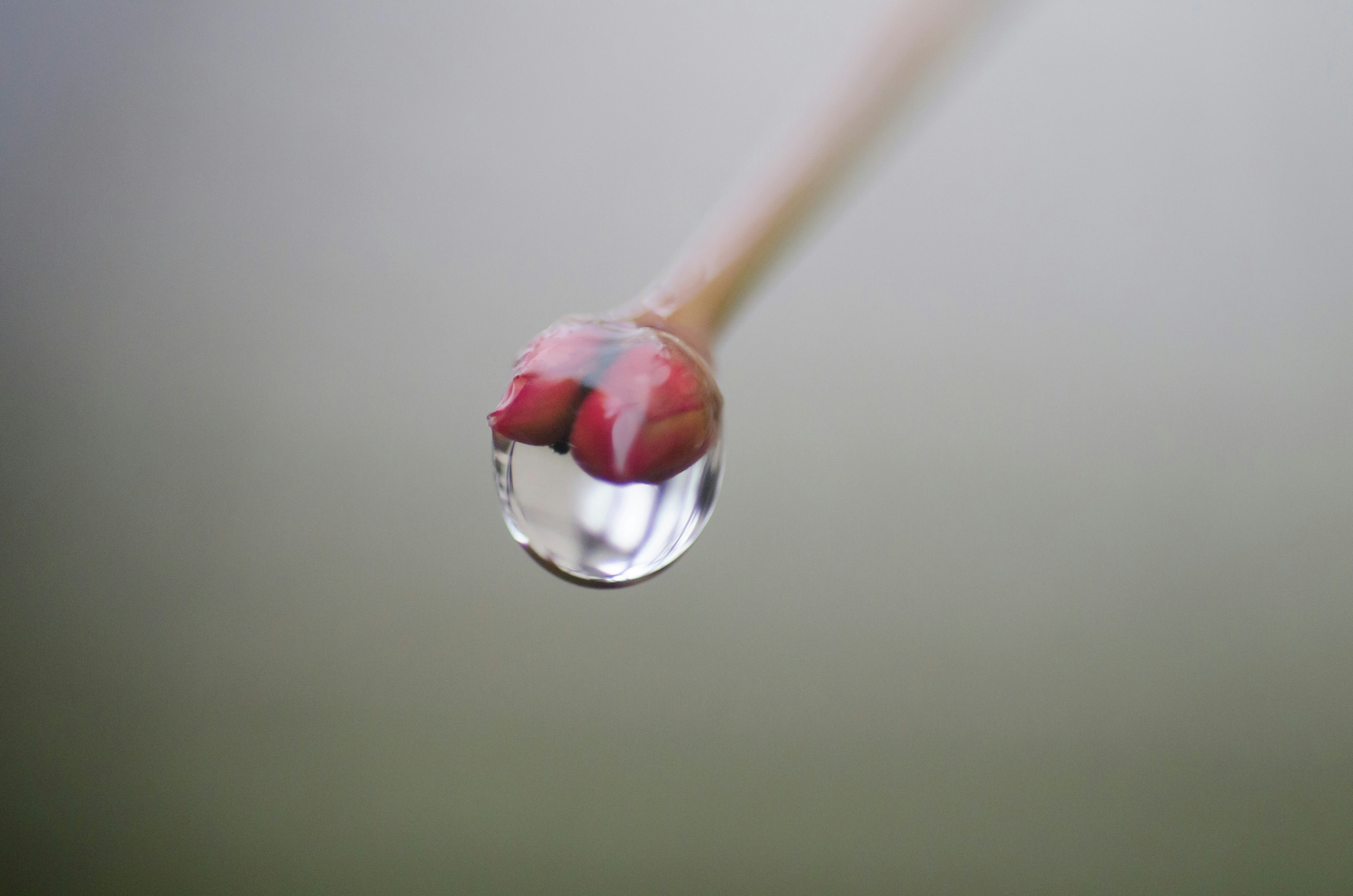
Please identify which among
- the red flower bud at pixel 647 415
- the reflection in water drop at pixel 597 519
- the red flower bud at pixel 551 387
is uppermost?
the reflection in water drop at pixel 597 519

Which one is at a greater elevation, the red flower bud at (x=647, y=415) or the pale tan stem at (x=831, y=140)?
the pale tan stem at (x=831, y=140)

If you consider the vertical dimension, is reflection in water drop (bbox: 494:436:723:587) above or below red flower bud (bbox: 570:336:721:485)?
above

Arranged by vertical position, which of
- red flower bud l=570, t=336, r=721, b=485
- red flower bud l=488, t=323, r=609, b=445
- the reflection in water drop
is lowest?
red flower bud l=570, t=336, r=721, b=485

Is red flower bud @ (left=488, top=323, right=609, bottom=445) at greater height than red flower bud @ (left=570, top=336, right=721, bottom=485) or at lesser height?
greater

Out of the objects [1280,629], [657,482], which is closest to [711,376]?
[657,482]
